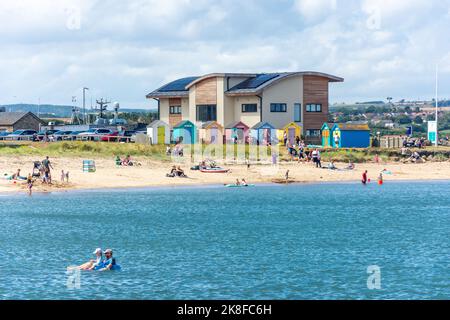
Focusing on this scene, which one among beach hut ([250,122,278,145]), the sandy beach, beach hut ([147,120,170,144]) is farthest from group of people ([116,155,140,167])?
beach hut ([147,120,170,144])

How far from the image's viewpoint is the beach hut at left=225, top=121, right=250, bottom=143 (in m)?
95.2

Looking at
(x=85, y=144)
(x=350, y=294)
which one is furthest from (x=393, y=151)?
(x=350, y=294)

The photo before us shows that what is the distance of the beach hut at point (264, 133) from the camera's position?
92.6 metres

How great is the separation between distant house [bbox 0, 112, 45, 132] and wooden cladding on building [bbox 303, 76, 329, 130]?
43.3 meters

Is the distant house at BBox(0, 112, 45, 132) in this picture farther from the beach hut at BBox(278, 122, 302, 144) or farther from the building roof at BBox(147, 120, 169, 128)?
the beach hut at BBox(278, 122, 302, 144)

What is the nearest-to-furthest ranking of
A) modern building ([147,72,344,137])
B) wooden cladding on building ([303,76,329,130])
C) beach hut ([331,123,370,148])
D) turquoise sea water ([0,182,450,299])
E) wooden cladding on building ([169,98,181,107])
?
turquoise sea water ([0,182,450,299]), beach hut ([331,123,370,148]), modern building ([147,72,344,137]), wooden cladding on building ([303,76,329,130]), wooden cladding on building ([169,98,181,107])

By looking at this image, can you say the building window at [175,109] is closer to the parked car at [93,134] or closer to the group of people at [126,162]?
the parked car at [93,134]

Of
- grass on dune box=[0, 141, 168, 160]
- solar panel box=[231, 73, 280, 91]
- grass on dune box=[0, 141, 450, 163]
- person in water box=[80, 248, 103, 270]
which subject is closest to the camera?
person in water box=[80, 248, 103, 270]

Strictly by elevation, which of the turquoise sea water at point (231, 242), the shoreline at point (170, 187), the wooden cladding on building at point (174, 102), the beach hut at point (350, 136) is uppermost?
the wooden cladding on building at point (174, 102)

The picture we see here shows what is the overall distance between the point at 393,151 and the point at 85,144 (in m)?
29.8

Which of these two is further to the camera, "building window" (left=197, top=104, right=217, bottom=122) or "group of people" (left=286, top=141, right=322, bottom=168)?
"building window" (left=197, top=104, right=217, bottom=122)

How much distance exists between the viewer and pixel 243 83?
99.6 metres

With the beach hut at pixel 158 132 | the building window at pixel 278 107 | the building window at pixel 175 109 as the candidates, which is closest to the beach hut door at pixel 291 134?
the building window at pixel 278 107

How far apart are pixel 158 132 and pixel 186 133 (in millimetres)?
3046
